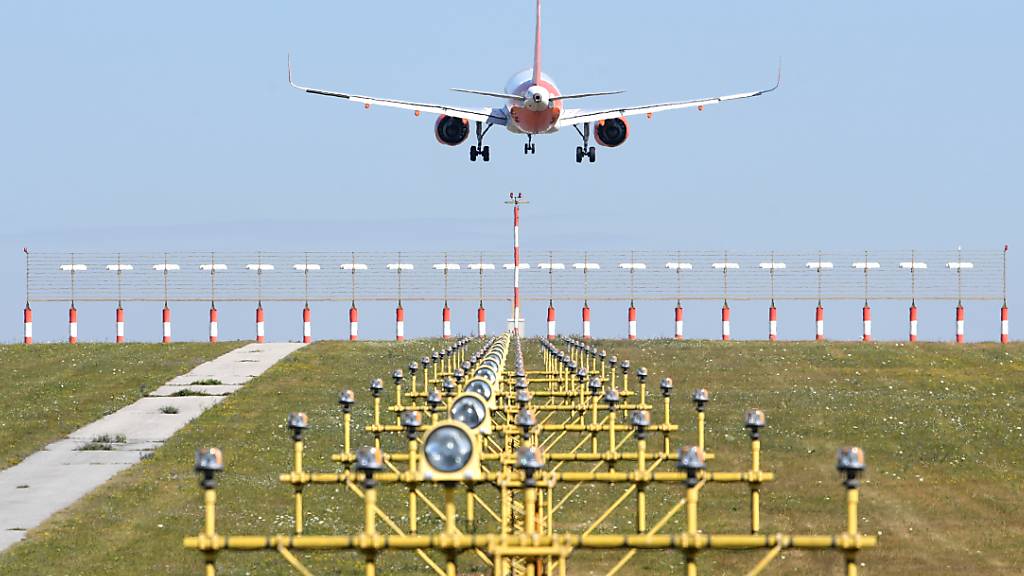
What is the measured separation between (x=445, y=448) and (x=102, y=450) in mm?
30435

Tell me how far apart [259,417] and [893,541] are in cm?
2302

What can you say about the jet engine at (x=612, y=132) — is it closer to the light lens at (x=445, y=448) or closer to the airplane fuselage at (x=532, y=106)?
the airplane fuselage at (x=532, y=106)

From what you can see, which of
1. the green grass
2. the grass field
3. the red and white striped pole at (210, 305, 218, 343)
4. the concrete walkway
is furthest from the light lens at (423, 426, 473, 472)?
the red and white striped pole at (210, 305, 218, 343)

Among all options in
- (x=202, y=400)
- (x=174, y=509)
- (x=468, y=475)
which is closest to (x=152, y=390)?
(x=202, y=400)

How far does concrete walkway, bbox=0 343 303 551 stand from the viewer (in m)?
36.0

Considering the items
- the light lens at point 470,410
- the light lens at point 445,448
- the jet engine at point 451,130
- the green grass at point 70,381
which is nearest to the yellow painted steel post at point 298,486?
the light lens at point 470,410

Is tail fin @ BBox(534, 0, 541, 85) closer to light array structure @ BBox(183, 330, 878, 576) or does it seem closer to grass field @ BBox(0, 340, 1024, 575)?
grass field @ BBox(0, 340, 1024, 575)

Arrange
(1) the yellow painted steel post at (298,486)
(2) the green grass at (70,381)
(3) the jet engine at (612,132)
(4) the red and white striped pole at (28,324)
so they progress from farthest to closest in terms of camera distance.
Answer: (4) the red and white striped pole at (28,324)
(3) the jet engine at (612,132)
(2) the green grass at (70,381)
(1) the yellow painted steel post at (298,486)

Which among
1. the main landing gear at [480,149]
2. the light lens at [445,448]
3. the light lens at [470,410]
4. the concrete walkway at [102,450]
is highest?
the main landing gear at [480,149]

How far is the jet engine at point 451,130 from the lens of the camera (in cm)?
6588

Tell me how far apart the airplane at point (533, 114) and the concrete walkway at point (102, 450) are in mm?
10506

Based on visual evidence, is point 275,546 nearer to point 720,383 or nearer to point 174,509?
point 174,509

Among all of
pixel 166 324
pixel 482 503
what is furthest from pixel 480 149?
pixel 482 503

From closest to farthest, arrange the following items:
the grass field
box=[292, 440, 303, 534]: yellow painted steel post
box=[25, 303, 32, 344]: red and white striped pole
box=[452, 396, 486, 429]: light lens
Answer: box=[292, 440, 303, 534]: yellow painted steel post → box=[452, 396, 486, 429]: light lens → the grass field → box=[25, 303, 32, 344]: red and white striped pole
